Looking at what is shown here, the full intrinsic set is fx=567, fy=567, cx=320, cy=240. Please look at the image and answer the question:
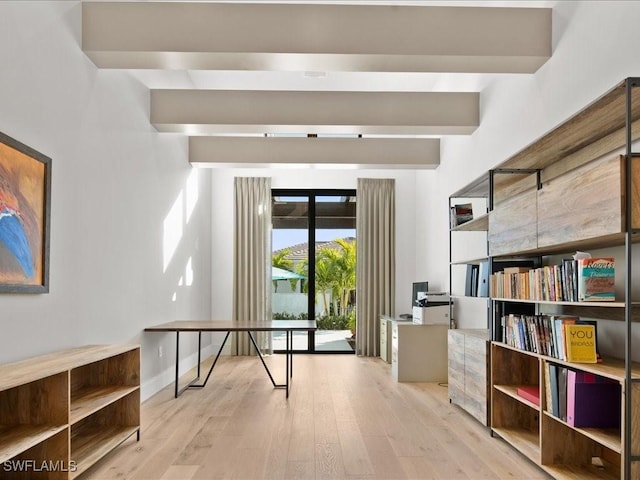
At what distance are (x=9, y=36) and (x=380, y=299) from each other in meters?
6.12

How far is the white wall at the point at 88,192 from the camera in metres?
2.93

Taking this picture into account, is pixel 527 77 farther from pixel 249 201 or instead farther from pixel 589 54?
pixel 249 201

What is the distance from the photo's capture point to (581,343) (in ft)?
9.21

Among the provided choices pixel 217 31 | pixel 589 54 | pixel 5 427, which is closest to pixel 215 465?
pixel 5 427

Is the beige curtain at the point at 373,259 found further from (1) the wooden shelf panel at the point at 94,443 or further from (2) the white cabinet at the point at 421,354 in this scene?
(1) the wooden shelf panel at the point at 94,443

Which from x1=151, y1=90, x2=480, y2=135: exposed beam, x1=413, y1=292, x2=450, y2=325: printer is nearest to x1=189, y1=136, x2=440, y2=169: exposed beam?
x1=151, y1=90, x2=480, y2=135: exposed beam

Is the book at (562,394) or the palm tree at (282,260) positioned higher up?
the palm tree at (282,260)

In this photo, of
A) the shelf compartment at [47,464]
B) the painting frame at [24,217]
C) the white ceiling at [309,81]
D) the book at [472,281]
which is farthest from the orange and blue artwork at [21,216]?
the book at [472,281]

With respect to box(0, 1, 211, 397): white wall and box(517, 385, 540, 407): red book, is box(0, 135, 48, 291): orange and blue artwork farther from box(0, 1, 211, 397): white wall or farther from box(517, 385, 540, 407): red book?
box(517, 385, 540, 407): red book

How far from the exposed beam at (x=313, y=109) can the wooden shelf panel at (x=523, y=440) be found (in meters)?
2.74

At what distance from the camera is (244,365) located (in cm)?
714

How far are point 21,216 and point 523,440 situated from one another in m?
3.13

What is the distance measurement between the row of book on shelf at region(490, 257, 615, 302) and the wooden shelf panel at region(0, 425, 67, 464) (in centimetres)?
253

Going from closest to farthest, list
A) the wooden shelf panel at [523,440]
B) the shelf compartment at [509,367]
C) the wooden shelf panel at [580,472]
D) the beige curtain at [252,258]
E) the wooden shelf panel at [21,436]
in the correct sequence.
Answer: the wooden shelf panel at [21,436] → the wooden shelf panel at [580,472] → the wooden shelf panel at [523,440] → the shelf compartment at [509,367] → the beige curtain at [252,258]
